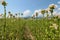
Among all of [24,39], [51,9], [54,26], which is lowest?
[24,39]

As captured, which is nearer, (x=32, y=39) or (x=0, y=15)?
(x=0, y=15)

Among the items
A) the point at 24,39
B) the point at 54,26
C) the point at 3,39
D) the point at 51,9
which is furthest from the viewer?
the point at 24,39

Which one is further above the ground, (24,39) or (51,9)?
(51,9)

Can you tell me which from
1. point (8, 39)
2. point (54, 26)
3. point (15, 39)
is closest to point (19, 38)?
point (15, 39)

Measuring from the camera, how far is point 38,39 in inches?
261

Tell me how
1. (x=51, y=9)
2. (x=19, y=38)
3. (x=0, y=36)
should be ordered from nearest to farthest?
(x=51, y=9) < (x=0, y=36) < (x=19, y=38)

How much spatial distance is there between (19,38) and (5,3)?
6.56ft

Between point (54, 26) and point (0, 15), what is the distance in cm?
306

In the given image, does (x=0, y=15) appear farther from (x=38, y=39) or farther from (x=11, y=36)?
(x=38, y=39)

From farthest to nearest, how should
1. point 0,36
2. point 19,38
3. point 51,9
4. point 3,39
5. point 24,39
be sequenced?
point 24,39
point 19,38
point 0,36
point 3,39
point 51,9

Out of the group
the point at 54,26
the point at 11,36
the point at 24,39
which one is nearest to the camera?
the point at 54,26

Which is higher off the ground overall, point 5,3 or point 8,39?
point 5,3

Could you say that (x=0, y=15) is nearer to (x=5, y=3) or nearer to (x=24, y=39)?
(x=5, y=3)

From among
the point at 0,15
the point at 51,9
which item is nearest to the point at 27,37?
the point at 0,15
